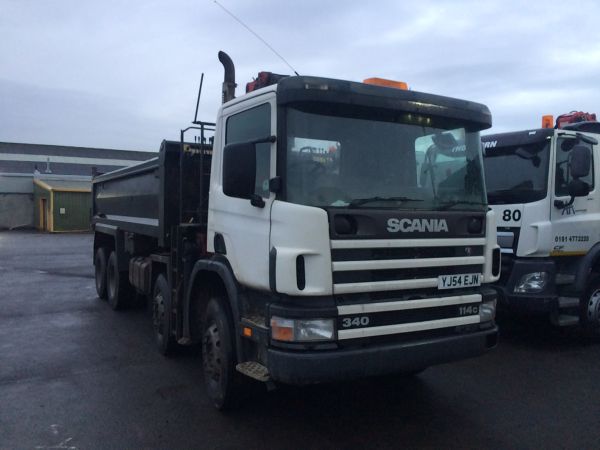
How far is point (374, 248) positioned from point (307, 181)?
673 mm

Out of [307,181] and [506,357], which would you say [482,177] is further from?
[506,357]

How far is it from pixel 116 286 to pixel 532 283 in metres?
6.31

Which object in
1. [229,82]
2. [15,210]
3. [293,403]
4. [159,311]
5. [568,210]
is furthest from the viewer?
[15,210]

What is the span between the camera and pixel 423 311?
4.00 metres

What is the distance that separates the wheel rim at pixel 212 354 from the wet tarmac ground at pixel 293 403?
327 millimetres

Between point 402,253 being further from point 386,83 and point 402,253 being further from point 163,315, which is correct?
point 163,315

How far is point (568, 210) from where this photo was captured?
6.36 meters

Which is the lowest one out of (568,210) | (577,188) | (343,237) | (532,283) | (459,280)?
(532,283)

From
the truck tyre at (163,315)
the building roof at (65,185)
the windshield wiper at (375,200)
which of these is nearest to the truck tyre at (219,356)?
the truck tyre at (163,315)

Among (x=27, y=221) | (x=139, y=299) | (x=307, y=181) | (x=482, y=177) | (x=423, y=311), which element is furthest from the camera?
(x=27, y=221)

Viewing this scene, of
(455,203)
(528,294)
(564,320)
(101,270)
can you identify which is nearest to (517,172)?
(528,294)

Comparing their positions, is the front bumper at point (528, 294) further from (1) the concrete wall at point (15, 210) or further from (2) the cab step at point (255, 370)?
(1) the concrete wall at point (15, 210)

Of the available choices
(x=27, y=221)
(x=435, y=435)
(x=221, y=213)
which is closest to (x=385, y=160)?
(x=221, y=213)

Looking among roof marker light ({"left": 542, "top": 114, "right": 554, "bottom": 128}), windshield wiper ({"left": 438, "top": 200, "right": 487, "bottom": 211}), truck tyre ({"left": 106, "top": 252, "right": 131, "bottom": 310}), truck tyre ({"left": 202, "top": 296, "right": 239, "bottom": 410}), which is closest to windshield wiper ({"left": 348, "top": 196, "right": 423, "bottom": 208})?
windshield wiper ({"left": 438, "top": 200, "right": 487, "bottom": 211})
